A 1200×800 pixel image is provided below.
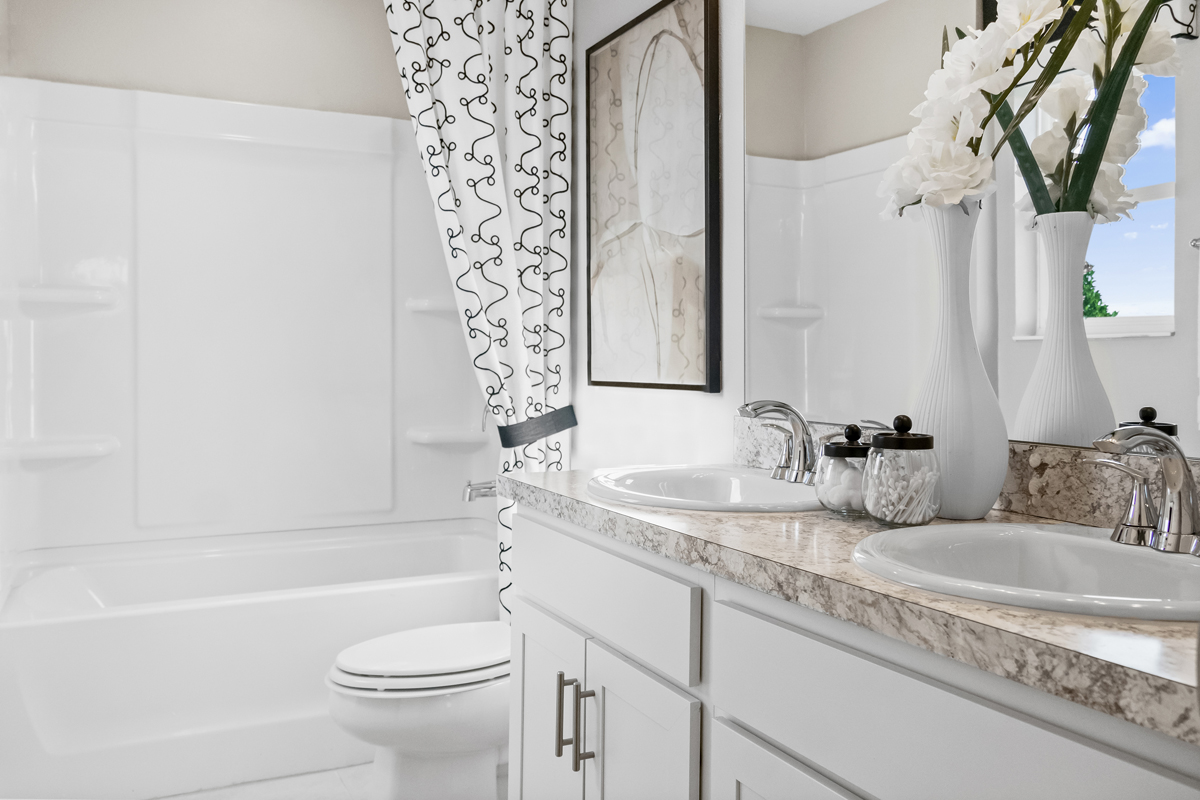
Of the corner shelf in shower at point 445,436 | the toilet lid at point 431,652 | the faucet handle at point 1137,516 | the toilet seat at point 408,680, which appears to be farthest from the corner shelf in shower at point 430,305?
the faucet handle at point 1137,516

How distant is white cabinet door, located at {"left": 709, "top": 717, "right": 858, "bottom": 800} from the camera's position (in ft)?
3.05

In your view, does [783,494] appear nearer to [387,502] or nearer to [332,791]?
[332,791]

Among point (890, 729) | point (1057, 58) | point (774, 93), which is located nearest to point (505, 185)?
point (774, 93)

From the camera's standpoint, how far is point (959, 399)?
123cm

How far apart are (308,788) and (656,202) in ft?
5.78

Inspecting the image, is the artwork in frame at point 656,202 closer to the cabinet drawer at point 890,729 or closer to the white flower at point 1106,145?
the white flower at point 1106,145

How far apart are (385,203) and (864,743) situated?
2682 mm

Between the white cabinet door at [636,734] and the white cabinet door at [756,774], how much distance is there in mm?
50

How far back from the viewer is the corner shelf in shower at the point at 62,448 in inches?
104

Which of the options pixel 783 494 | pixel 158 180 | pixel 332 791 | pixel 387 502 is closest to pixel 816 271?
pixel 783 494

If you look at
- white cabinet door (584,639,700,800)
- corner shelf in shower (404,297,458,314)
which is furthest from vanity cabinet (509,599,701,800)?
corner shelf in shower (404,297,458,314)

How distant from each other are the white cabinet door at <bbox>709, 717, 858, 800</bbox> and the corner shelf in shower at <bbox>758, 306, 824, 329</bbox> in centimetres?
89

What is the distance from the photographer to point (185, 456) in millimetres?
2861

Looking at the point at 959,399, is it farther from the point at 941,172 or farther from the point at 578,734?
the point at 578,734
